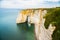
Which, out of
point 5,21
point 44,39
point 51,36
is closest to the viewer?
point 51,36

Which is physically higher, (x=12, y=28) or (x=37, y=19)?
(x=37, y=19)

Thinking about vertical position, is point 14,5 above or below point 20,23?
above

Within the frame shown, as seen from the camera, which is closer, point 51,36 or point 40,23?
point 51,36

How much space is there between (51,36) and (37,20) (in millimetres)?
364

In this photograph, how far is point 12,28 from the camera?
2.55 meters

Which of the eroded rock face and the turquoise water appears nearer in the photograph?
the eroded rock face

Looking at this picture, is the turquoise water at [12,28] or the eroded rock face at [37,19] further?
the turquoise water at [12,28]

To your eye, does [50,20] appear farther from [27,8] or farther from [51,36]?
[27,8]

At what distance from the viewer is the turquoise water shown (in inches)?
99.3

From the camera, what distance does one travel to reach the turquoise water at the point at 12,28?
8.27ft

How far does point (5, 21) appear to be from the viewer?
2564 mm

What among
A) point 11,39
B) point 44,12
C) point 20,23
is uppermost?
point 44,12

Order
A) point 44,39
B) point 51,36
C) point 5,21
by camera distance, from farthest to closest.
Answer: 1. point 5,21
2. point 44,39
3. point 51,36

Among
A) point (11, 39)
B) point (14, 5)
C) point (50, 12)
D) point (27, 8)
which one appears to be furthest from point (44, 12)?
point (11, 39)
